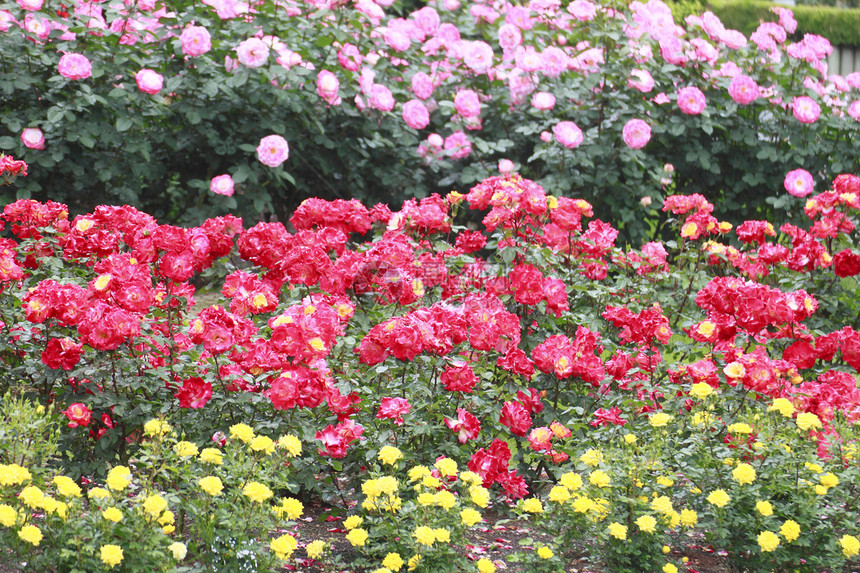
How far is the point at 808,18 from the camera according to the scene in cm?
1163

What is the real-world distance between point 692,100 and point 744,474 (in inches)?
121

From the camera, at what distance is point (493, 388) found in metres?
2.46

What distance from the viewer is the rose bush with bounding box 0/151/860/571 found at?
6.66 feet

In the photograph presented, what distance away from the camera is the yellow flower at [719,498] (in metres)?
1.95

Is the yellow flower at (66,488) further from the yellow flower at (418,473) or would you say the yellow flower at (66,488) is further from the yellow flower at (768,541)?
the yellow flower at (768,541)

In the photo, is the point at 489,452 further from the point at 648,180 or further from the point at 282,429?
→ the point at 648,180

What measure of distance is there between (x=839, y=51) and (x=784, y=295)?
433 inches

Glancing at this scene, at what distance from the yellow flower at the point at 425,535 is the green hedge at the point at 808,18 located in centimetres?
1088

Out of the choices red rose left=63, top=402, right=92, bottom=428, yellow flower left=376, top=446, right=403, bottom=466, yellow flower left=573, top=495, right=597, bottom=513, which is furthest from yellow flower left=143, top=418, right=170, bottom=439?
yellow flower left=573, top=495, right=597, bottom=513

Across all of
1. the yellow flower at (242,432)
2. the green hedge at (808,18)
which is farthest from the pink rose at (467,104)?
the green hedge at (808,18)

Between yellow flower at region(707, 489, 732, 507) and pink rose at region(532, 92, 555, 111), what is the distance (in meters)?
3.01

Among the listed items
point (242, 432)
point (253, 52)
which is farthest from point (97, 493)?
point (253, 52)

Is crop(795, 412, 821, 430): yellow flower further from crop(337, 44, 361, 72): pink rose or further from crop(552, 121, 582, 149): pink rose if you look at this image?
crop(337, 44, 361, 72): pink rose

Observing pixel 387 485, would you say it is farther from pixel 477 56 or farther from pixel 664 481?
pixel 477 56
